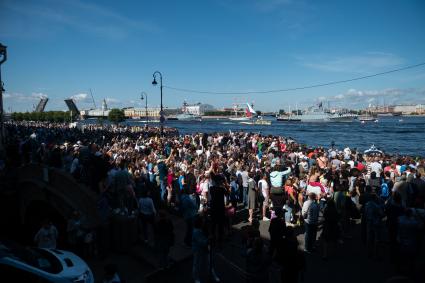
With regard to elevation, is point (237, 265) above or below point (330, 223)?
below

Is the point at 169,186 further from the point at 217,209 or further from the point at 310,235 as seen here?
the point at 310,235

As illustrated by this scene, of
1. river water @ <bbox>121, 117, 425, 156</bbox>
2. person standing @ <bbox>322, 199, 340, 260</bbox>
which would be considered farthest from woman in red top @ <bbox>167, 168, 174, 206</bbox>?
river water @ <bbox>121, 117, 425, 156</bbox>

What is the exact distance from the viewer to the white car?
4855 millimetres

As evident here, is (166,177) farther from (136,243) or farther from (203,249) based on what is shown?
(203,249)

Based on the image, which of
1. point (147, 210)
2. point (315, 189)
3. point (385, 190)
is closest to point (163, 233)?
point (147, 210)

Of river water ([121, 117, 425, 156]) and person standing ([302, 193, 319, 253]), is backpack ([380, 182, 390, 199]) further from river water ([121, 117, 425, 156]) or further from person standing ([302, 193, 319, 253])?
river water ([121, 117, 425, 156])

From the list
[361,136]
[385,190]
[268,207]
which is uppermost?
[385,190]

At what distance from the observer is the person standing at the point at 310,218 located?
7.04 metres

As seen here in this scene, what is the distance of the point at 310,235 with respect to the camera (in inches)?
289

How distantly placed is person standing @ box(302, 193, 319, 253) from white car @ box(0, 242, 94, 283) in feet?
15.1

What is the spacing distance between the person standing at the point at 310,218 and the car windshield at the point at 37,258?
5051 mm

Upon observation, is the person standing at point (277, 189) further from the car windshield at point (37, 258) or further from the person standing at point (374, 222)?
the car windshield at point (37, 258)

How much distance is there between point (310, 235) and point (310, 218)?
499 millimetres

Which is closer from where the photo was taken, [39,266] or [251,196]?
[39,266]
